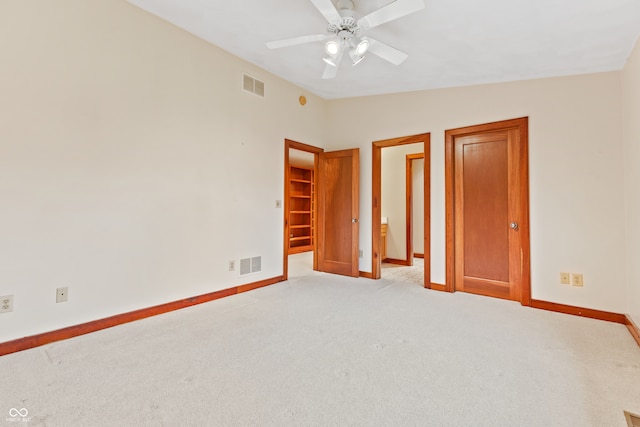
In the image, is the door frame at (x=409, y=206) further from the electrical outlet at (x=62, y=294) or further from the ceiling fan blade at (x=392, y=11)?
the electrical outlet at (x=62, y=294)

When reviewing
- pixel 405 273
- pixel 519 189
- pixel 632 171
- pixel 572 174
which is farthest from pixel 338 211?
pixel 632 171

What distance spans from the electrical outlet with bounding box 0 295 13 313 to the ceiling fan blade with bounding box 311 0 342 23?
3.00 m

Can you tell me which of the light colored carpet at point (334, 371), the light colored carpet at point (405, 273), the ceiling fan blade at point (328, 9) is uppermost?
the ceiling fan blade at point (328, 9)

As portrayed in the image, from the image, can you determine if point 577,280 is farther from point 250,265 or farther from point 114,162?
point 114,162

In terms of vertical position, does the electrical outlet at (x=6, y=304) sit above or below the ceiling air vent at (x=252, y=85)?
below

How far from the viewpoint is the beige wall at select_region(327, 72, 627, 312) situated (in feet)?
9.20

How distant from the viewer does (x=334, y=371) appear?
188 cm

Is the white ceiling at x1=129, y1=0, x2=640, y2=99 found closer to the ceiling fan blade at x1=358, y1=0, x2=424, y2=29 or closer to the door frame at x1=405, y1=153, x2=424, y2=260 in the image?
the ceiling fan blade at x1=358, y1=0, x2=424, y2=29

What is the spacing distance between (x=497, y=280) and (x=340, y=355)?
91.9 inches

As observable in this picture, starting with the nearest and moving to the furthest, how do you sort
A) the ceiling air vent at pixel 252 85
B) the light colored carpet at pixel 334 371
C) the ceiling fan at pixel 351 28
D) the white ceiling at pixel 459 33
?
the light colored carpet at pixel 334 371 → the ceiling fan at pixel 351 28 → the white ceiling at pixel 459 33 → the ceiling air vent at pixel 252 85

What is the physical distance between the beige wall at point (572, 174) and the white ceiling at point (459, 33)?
0.20 meters

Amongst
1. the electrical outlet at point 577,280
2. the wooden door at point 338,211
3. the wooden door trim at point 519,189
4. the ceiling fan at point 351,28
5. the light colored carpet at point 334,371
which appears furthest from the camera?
the wooden door at point 338,211

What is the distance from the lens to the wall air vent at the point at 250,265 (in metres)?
3.69

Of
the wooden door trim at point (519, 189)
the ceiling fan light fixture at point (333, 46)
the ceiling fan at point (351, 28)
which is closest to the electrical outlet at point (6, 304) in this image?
the ceiling fan at point (351, 28)
